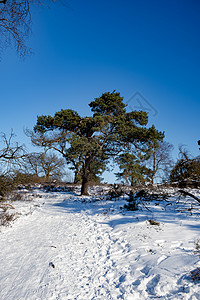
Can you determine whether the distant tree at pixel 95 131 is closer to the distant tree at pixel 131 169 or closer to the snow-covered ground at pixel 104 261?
the distant tree at pixel 131 169

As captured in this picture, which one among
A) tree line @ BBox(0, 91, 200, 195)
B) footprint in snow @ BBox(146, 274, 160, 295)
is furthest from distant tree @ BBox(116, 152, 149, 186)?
footprint in snow @ BBox(146, 274, 160, 295)

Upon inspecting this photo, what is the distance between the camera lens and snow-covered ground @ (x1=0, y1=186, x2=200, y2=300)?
2727 millimetres

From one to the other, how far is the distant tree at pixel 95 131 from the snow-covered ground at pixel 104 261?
990cm

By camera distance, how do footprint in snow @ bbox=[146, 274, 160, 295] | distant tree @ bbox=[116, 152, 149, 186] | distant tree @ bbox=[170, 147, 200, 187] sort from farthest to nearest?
distant tree @ bbox=[116, 152, 149, 186] → distant tree @ bbox=[170, 147, 200, 187] → footprint in snow @ bbox=[146, 274, 160, 295]

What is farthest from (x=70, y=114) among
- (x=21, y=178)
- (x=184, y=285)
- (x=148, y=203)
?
(x=184, y=285)

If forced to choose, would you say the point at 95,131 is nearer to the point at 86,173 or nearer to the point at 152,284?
the point at 86,173

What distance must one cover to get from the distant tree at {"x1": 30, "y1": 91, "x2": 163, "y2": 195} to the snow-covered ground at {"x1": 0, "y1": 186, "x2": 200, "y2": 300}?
9.90 metres

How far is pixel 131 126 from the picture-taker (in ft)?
56.4

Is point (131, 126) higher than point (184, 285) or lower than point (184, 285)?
higher

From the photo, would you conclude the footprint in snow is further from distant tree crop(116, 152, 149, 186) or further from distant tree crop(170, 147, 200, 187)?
distant tree crop(116, 152, 149, 186)

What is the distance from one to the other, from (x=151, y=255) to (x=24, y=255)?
3.15 meters

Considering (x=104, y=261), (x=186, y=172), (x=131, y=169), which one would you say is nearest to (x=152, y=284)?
(x=104, y=261)

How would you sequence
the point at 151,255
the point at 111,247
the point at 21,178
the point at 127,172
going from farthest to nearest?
1. the point at 127,172
2. the point at 21,178
3. the point at 111,247
4. the point at 151,255

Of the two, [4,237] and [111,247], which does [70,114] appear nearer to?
[4,237]
